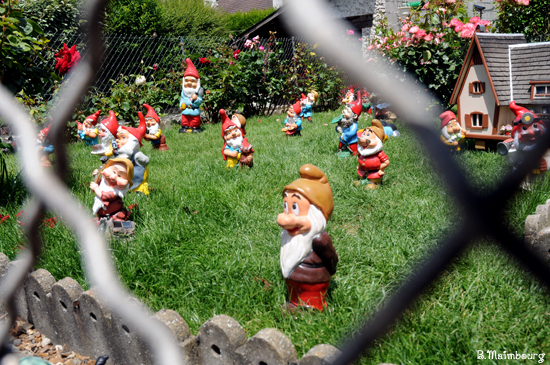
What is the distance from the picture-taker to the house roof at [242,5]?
20812mm

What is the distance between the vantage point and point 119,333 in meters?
1.85

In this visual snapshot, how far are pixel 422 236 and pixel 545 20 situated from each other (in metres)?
6.61

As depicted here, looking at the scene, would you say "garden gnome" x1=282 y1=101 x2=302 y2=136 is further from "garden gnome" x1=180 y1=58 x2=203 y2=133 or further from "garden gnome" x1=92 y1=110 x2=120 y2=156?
"garden gnome" x1=92 y1=110 x2=120 y2=156

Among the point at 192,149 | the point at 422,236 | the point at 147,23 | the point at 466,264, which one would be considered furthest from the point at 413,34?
the point at 147,23

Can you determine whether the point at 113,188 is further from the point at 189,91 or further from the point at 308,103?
the point at 308,103

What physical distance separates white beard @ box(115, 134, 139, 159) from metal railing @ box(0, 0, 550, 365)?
3226 mm

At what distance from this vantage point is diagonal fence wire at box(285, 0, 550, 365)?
0.23 m

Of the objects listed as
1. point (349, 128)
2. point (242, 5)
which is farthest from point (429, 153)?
point (242, 5)

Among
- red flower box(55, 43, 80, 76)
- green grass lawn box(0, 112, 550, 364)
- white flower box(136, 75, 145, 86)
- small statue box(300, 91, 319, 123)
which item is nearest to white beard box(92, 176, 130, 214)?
green grass lawn box(0, 112, 550, 364)

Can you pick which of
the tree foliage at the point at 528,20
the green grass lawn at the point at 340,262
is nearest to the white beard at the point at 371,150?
the green grass lawn at the point at 340,262

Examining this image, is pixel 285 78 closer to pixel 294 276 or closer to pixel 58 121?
pixel 294 276

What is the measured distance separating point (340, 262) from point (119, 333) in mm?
1136

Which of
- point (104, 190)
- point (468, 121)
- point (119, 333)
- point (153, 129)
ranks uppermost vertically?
point (468, 121)

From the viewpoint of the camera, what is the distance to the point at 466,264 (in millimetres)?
2186
